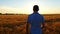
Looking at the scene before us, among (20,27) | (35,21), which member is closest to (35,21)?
(35,21)

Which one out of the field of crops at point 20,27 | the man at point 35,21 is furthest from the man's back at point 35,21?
the field of crops at point 20,27

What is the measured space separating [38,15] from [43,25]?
366mm

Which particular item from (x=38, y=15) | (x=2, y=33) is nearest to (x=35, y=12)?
(x=38, y=15)

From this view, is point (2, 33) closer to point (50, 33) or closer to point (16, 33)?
point (16, 33)

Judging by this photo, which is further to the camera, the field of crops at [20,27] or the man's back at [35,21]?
the field of crops at [20,27]

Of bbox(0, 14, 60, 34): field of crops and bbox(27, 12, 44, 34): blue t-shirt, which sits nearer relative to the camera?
bbox(27, 12, 44, 34): blue t-shirt

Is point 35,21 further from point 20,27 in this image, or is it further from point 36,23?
point 20,27

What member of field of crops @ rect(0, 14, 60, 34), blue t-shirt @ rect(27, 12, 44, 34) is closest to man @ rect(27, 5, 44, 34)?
blue t-shirt @ rect(27, 12, 44, 34)

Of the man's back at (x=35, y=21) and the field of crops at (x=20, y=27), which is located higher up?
the man's back at (x=35, y=21)

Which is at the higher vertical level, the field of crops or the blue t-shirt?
the blue t-shirt

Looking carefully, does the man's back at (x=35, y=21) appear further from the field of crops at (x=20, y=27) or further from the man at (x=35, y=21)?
the field of crops at (x=20, y=27)

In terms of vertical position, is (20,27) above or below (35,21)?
below

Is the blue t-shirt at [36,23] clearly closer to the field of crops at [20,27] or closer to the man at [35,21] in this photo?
the man at [35,21]

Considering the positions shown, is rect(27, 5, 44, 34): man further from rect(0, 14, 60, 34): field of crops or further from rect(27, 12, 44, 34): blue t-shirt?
rect(0, 14, 60, 34): field of crops
